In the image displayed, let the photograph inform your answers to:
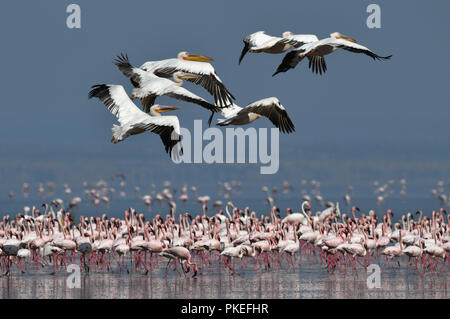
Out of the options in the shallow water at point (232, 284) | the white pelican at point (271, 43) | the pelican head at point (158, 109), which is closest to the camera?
the white pelican at point (271, 43)

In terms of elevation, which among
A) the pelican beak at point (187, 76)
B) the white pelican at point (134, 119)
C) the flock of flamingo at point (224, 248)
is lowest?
the flock of flamingo at point (224, 248)

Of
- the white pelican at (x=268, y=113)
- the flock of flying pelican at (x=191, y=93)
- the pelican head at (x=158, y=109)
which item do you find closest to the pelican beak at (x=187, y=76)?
the flock of flying pelican at (x=191, y=93)

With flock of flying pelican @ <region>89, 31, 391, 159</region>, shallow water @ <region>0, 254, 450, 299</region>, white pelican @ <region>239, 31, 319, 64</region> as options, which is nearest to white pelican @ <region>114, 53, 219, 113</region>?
flock of flying pelican @ <region>89, 31, 391, 159</region>

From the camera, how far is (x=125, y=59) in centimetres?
1866

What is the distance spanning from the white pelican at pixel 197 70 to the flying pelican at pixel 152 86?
106 millimetres

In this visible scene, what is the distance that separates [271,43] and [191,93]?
205 centimetres

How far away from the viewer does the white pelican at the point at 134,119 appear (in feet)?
52.5

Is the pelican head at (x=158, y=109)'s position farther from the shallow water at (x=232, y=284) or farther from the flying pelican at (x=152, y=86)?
the shallow water at (x=232, y=284)

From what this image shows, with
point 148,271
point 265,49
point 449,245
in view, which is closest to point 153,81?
point 265,49

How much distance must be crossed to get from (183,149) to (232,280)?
6.49 metres

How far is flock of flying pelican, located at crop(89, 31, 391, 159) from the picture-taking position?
1670 cm

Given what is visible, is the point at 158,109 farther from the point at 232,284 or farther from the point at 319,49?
the point at 232,284

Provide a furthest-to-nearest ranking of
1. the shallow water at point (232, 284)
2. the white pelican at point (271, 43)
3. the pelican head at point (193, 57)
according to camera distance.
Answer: the shallow water at point (232, 284) → the pelican head at point (193, 57) → the white pelican at point (271, 43)

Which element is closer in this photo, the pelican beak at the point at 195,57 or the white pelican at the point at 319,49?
the white pelican at the point at 319,49
